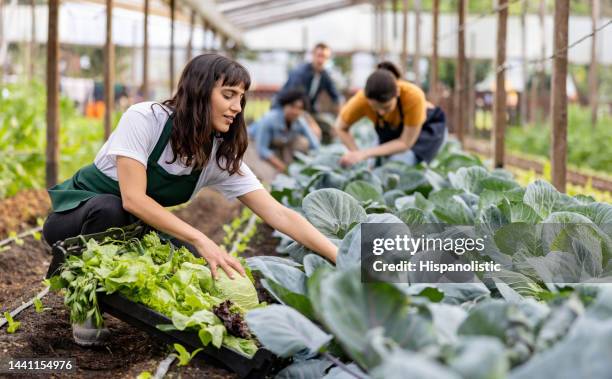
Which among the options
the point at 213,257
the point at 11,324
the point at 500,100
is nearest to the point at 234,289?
the point at 213,257

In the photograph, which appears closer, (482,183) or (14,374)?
(14,374)

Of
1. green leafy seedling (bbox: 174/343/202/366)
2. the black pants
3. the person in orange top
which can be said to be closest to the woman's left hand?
the person in orange top

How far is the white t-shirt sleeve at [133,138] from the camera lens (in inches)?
140

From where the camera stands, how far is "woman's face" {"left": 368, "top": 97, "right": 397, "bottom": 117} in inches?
262

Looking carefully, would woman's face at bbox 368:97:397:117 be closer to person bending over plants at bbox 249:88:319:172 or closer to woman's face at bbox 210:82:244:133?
person bending over plants at bbox 249:88:319:172

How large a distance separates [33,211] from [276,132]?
3.88 metres

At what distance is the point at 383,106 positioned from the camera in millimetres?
6699

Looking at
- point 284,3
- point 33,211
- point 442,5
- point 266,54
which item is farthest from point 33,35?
point 442,5

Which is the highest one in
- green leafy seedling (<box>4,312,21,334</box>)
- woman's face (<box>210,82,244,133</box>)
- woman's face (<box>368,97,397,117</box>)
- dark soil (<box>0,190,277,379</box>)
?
woman's face (<box>368,97,397,117</box>)

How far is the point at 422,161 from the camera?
299 inches

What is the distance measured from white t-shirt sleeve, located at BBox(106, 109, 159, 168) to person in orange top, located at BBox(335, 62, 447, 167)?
2963 mm

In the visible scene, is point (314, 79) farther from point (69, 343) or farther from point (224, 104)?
point (69, 343)

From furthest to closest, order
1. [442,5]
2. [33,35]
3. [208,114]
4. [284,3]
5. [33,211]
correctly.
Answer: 1. [442,5]
2. [284,3]
3. [33,35]
4. [33,211]
5. [208,114]

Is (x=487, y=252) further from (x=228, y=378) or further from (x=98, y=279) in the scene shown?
(x=98, y=279)
